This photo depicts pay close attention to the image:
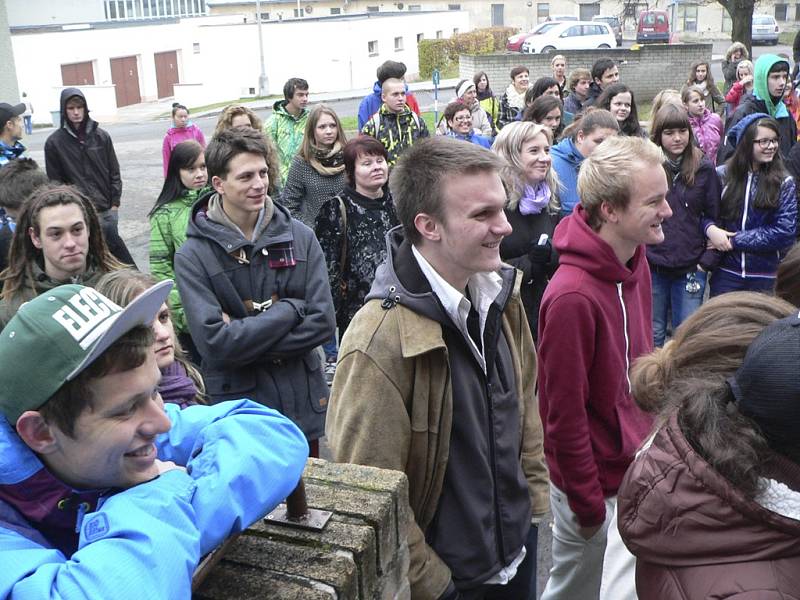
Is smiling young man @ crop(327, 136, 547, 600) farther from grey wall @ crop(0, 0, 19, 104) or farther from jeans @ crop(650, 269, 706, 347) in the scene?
grey wall @ crop(0, 0, 19, 104)

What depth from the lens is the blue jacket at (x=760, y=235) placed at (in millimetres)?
5738

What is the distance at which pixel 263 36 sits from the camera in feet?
140

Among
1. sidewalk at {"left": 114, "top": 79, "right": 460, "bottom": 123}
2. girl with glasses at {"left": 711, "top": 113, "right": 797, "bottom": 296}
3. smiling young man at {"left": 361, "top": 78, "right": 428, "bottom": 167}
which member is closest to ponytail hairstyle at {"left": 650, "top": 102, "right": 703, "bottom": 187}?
girl with glasses at {"left": 711, "top": 113, "right": 797, "bottom": 296}

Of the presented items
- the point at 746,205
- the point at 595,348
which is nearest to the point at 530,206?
the point at 746,205

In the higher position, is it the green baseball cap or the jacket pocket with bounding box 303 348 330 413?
the green baseball cap

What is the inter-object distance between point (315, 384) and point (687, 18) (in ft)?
209

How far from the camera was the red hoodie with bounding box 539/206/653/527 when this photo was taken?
2996mm

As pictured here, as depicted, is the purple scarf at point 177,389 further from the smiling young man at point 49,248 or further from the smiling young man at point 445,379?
the smiling young man at point 49,248

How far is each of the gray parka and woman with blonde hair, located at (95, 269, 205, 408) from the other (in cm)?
35

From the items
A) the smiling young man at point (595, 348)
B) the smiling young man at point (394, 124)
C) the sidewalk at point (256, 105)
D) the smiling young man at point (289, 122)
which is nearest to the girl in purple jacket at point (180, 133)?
the smiling young man at point (289, 122)

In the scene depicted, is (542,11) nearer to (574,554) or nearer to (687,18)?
(687,18)

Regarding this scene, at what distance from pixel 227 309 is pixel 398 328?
1.62 m

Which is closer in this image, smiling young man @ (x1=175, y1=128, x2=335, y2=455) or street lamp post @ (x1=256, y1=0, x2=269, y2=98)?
smiling young man @ (x1=175, y1=128, x2=335, y2=455)

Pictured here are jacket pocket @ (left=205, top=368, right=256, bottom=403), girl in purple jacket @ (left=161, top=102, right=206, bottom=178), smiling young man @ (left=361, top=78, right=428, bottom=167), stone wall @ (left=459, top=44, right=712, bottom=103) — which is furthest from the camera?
stone wall @ (left=459, top=44, right=712, bottom=103)
